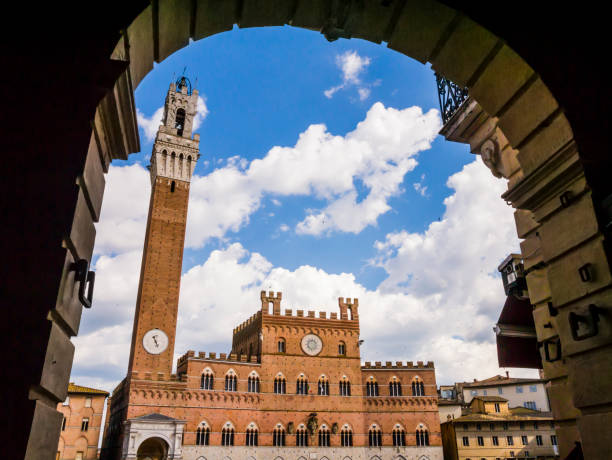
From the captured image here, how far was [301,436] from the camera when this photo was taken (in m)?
34.8

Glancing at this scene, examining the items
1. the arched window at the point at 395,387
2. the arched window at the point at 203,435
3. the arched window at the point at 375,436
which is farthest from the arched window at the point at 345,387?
the arched window at the point at 203,435

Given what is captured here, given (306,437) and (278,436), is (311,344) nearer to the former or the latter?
(306,437)

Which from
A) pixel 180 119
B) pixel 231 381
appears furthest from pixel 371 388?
pixel 180 119

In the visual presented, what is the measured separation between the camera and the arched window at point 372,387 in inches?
1495

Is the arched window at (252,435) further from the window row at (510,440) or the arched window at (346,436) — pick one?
the window row at (510,440)

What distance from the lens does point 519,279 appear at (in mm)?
4875

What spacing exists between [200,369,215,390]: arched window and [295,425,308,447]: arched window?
23.5 feet

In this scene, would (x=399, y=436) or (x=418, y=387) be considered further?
(x=418, y=387)

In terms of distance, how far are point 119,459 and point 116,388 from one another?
1035cm

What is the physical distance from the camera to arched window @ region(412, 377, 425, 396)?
38.1 metres

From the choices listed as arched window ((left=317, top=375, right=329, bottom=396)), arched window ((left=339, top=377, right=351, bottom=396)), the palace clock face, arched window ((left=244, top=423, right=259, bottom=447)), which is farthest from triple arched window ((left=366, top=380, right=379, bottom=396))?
arched window ((left=244, top=423, right=259, bottom=447))

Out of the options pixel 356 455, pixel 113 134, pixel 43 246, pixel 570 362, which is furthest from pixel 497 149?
pixel 356 455

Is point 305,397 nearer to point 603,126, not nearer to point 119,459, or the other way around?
point 119,459

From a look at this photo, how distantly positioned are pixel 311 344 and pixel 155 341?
1199 cm
